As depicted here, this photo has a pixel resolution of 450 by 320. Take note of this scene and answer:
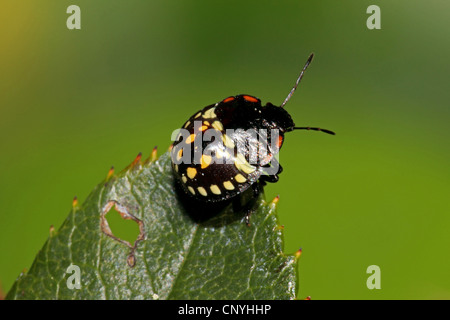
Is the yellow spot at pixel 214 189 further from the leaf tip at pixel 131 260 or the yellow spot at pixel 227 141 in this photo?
the leaf tip at pixel 131 260

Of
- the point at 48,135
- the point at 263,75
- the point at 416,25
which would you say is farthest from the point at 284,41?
the point at 48,135

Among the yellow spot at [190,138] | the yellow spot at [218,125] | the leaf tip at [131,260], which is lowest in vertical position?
the leaf tip at [131,260]

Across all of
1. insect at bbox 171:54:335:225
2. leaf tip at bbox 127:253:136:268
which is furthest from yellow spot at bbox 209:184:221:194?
leaf tip at bbox 127:253:136:268

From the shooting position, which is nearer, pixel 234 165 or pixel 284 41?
pixel 234 165

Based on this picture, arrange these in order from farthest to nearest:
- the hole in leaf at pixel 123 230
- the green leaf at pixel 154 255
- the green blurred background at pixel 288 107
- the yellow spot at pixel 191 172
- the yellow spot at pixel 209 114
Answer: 1. the green blurred background at pixel 288 107
2. the yellow spot at pixel 209 114
3. the yellow spot at pixel 191 172
4. the hole in leaf at pixel 123 230
5. the green leaf at pixel 154 255

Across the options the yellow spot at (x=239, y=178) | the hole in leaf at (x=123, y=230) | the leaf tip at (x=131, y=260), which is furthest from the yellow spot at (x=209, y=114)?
the leaf tip at (x=131, y=260)
